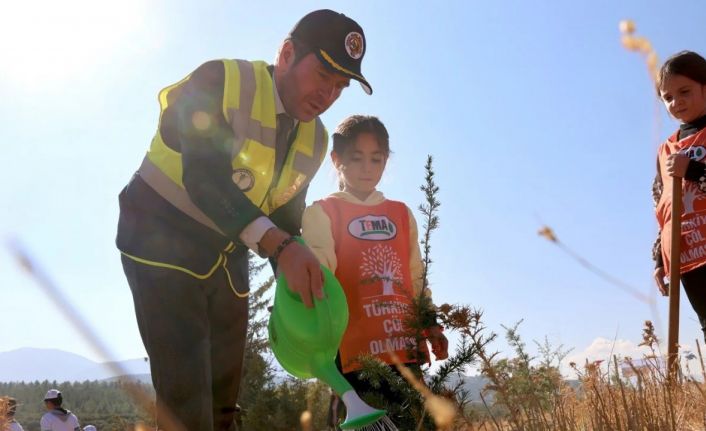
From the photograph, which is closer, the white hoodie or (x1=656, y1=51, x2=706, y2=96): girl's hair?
(x1=656, y1=51, x2=706, y2=96): girl's hair

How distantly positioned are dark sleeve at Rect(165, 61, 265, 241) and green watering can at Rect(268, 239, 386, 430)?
1.08 ft

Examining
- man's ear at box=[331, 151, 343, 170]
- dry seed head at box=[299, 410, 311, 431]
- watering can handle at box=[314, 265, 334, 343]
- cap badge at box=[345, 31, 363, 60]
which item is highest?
man's ear at box=[331, 151, 343, 170]

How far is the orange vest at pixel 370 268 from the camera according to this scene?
3.62 meters

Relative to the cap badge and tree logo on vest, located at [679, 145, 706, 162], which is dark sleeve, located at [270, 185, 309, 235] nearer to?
the cap badge

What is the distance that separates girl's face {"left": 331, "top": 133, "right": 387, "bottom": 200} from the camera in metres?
4.07

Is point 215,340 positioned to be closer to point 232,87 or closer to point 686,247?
point 232,87

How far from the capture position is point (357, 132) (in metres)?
4.09

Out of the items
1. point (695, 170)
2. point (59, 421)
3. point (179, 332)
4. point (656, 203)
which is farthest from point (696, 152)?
point (59, 421)

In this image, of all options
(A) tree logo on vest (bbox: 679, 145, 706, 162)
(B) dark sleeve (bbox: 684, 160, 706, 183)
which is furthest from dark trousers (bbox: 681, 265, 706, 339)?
(A) tree logo on vest (bbox: 679, 145, 706, 162)

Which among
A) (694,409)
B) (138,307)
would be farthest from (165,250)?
(694,409)

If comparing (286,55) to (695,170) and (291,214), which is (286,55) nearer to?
(291,214)

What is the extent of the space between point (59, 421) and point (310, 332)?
9.06 meters

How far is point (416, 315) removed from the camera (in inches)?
81.4

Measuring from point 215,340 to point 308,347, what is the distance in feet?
2.26
